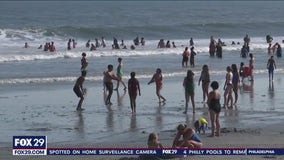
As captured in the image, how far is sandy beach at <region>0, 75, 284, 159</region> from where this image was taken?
55.6 ft

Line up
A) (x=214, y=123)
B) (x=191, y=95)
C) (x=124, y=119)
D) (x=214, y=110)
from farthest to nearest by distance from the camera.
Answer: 1. (x=191, y=95)
2. (x=124, y=119)
3. (x=214, y=110)
4. (x=214, y=123)

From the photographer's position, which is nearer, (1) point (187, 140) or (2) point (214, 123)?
(1) point (187, 140)

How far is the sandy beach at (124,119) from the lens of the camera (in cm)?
1695

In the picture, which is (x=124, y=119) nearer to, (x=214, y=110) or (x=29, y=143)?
(x=214, y=110)

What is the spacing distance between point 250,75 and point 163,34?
45999 mm

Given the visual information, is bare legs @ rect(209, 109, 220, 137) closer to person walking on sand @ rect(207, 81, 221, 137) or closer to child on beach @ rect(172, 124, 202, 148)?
person walking on sand @ rect(207, 81, 221, 137)

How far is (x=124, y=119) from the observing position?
20781 millimetres

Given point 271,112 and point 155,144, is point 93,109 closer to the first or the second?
point 271,112

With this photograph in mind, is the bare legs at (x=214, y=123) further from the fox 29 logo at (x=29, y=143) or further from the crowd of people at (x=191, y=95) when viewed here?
the fox 29 logo at (x=29, y=143)

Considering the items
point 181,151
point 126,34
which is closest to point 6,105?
point 181,151
